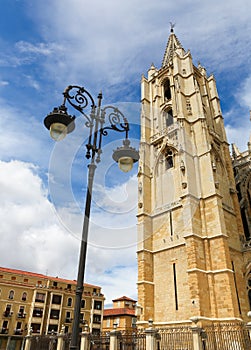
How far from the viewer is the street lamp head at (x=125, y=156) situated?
7.07 metres

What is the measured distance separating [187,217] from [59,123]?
13848 mm

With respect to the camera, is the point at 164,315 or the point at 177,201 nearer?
the point at 164,315

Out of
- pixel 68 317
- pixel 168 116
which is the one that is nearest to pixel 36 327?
pixel 68 317

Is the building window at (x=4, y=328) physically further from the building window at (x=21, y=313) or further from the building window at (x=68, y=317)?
the building window at (x=68, y=317)

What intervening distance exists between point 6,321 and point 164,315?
27.3 metres

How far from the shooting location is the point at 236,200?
21984 mm

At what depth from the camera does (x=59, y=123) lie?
6.13 meters

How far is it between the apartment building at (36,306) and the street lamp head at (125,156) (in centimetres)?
3353

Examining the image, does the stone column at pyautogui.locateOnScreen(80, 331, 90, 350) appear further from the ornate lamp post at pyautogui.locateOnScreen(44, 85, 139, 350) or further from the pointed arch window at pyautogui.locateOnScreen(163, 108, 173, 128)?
the pointed arch window at pyautogui.locateOnScreen(163, 108, 173, 128)

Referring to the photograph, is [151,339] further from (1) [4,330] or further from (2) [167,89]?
(1) [4,330]

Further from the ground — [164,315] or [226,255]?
[226,255]

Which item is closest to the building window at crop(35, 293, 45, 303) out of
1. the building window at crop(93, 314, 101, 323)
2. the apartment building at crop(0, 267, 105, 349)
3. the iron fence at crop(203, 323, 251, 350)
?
the apartment building at crop(0, 267, 105, 349)

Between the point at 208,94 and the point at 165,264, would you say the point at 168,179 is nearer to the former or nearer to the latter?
the point at 165,264

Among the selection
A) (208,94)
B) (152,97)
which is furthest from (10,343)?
(208,94)
